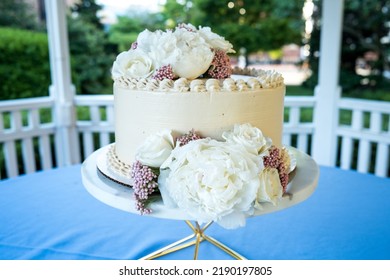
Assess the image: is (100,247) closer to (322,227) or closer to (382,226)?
(322,227)

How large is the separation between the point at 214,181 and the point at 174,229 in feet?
2.13

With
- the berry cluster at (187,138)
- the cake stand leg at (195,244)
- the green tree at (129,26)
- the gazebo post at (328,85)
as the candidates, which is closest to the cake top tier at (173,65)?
the berry cluster at (187,138)

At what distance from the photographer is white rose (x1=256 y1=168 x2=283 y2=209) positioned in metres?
0.73

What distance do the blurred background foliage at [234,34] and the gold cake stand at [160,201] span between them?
12.1 feet

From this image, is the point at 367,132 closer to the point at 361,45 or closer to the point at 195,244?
the point at 195,244

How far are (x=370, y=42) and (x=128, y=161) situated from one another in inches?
194

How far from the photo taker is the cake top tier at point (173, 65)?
881 millimetres

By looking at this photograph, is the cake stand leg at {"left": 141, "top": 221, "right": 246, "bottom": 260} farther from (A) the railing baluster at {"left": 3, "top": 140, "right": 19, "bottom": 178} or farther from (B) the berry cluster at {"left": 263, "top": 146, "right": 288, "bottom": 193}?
(A) the railing baluster at {"left": 3, "top": 140, "right": 19, "bottom": 178}

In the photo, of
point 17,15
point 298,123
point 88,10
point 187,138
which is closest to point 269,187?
point 187,138

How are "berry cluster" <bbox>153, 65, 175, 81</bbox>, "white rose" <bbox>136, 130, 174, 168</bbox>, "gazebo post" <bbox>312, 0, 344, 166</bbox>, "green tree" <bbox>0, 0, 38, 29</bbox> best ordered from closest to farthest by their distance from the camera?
"white rose" <bbox>136, 130, 174, 168</bbox> < "berry cluster" <bbox>153, 65, 175, 81</bbox> < "gazebo post" <bbox>312, 0, 344, 166</bbox> < "green tree" <bbox>0, 0, 38, 29</bbox>

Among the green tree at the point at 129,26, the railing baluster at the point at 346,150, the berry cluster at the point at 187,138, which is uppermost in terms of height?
the green tree at the point at 129,26

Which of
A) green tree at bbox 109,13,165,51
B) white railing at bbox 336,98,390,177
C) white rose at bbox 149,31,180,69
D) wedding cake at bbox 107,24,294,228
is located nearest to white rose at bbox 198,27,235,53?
wedding cake at bbox 107,24,294,228

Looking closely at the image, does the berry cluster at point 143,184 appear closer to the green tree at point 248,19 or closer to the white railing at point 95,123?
the white railing at point 95,123
